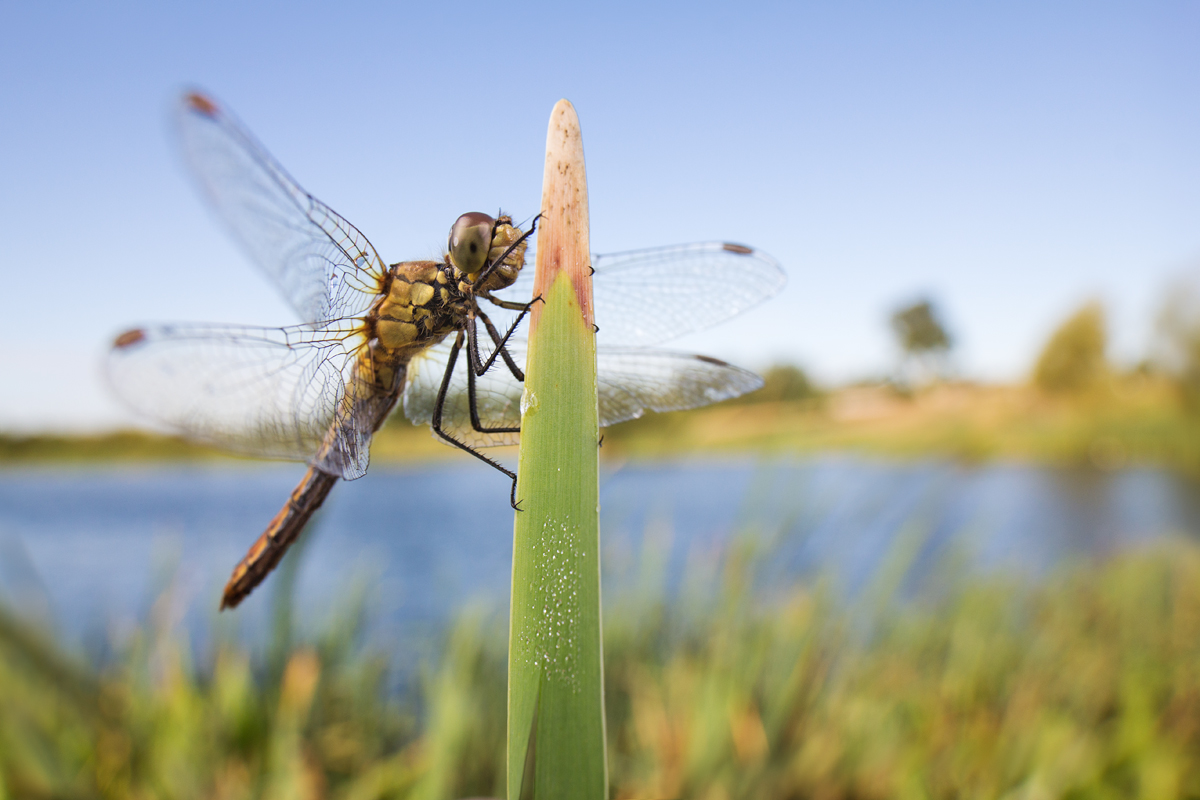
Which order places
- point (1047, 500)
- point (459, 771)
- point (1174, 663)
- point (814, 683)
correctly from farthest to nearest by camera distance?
point (1047, 500) < point (1174, 663) < point (814, 683) < point (459, 771)

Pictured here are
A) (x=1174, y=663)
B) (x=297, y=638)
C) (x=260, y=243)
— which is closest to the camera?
(x=260, y=243)

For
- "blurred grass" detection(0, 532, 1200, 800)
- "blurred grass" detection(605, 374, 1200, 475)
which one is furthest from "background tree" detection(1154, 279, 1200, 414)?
"blurred grass" detection(0, 532, 1200, 800)

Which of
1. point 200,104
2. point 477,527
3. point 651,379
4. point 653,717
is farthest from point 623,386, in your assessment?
point 477,527

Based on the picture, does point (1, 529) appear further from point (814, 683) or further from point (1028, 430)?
point (1028, 430)

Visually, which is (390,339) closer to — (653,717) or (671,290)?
(671,290)

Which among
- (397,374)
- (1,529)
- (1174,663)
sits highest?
(397,374)

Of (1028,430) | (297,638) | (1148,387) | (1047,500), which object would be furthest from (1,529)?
(1148,387)

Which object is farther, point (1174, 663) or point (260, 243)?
point (1174, 663)
